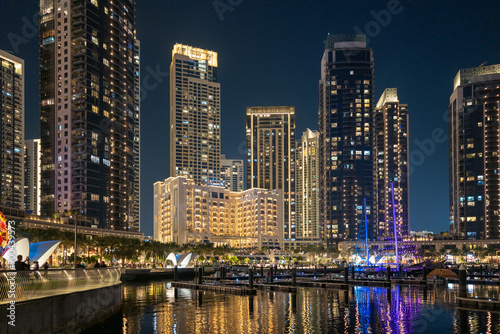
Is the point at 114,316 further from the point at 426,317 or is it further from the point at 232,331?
the point at 426,317

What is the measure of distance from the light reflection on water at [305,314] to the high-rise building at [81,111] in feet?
363

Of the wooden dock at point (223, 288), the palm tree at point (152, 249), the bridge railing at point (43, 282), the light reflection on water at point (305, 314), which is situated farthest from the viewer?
the palm tree at point (152, 249)

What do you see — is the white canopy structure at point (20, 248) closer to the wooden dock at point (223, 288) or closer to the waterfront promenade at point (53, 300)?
the waterfront promenade at point (53, 300)

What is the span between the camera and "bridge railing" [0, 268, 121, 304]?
23.5 m

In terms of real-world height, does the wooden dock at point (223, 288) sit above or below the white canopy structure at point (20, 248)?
below

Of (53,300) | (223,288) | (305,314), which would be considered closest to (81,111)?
(223,288)

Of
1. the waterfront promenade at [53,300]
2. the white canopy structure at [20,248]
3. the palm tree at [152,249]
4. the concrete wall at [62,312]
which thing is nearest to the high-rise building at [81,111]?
the palm tree at [152,249]

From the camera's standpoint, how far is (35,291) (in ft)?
85.9

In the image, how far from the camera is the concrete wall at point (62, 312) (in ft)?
75.6

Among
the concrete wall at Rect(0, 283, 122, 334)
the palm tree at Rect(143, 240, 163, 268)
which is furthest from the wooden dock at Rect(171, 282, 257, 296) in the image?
the palm tree at Rect(143, 240, 163, 268)

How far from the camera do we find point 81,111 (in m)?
174

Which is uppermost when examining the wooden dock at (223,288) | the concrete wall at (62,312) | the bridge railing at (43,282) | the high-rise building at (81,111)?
the high-rise building at (81,111)

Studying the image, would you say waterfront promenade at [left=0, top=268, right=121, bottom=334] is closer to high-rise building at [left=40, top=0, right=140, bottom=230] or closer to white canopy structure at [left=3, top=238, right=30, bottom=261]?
white canopy structure at [left=3, top=238, right=30, bottom=261]

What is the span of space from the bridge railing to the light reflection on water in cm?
688
